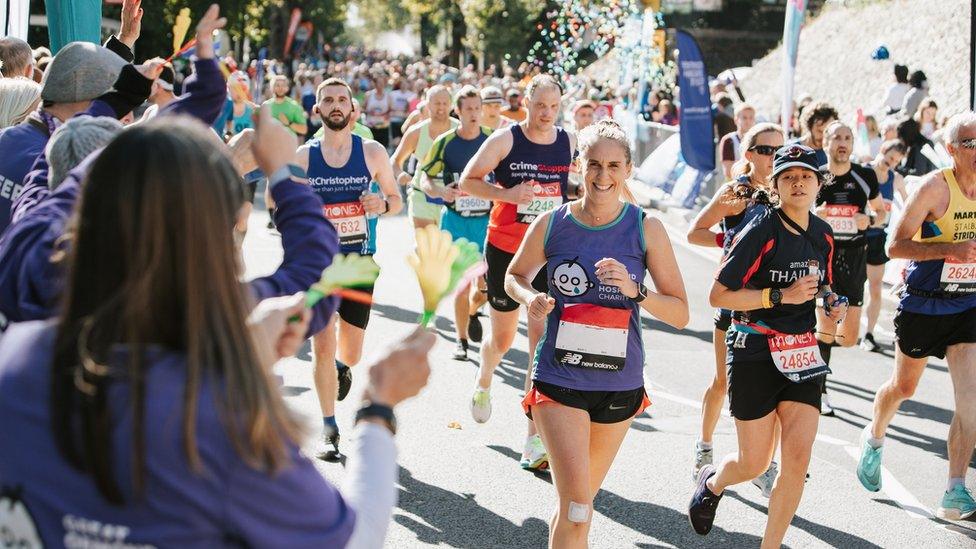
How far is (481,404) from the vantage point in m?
7.14

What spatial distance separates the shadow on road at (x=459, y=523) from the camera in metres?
5.38

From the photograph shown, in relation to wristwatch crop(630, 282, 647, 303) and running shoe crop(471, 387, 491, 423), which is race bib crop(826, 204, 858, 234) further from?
wristwatch crop(630, 282, 647, 303)

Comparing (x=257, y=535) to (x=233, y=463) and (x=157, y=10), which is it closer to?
(x=233, y=463)

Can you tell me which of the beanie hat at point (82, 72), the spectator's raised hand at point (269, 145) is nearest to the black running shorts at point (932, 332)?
the beanie hat at point (82, 72)

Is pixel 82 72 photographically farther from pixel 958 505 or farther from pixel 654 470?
pixel 958 505

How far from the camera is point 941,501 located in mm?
6113

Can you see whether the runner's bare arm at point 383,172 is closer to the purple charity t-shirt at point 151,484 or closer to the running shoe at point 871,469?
the running shoe at point 871,469

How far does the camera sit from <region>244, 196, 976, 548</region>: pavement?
221 inches

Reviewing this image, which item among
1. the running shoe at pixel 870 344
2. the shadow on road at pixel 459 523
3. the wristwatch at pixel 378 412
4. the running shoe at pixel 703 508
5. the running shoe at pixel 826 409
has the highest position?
the wristwatch at pixel 378 412

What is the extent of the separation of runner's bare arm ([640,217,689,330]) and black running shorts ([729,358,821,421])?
19.2 inches

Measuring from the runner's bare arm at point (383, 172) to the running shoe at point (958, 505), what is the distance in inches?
129

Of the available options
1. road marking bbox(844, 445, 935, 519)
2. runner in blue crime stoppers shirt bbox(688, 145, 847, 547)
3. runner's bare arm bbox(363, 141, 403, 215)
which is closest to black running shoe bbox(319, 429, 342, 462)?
runner's bare arm bbox(363, 141, 403, 215)

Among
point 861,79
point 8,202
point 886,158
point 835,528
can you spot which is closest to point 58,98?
point 8,202

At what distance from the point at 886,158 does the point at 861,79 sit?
72.1 ft
